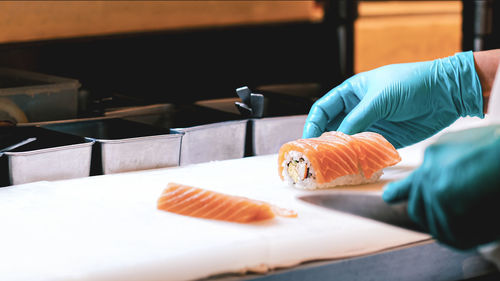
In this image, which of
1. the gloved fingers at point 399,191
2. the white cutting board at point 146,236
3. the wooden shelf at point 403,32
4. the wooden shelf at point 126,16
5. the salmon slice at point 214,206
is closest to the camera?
the gloved fingers at point 399,191

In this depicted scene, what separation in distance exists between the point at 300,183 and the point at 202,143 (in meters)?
0.44

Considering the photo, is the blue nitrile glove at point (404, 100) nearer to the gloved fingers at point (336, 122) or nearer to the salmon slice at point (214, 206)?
the gloved fingers at point (336, 122)

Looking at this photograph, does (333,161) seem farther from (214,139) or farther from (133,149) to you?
(133,149)

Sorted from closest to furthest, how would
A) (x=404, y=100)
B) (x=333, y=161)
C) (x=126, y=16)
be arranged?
(x=333, y=161) → (x=404, y=100) → (x=126, y=16)

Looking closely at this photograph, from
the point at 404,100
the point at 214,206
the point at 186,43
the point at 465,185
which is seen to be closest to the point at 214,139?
the point at 214,206

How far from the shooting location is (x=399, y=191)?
1146 millimetres

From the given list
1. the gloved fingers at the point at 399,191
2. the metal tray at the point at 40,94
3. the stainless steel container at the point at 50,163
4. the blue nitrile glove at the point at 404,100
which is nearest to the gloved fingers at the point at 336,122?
the blue nitrile glove at the point at 404,100

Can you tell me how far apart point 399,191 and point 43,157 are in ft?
4.19

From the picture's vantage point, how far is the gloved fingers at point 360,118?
2.24 m

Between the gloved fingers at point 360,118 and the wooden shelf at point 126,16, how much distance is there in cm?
124

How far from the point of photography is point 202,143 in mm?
2299

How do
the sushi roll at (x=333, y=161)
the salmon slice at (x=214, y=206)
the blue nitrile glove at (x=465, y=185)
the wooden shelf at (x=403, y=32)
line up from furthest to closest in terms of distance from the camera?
the wooden shelf at (x=403, y=32), the sushi roll at (x=333, y=161), the salmon slice at (x=214, y=206), the blue nitrile glove at (x=465, y=185)

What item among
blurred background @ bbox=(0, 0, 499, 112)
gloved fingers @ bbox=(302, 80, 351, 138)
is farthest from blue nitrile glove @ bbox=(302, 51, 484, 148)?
blurred background @ bbox=(0, 0, 499, 112)

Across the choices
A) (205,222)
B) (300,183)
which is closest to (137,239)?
(205,222)
